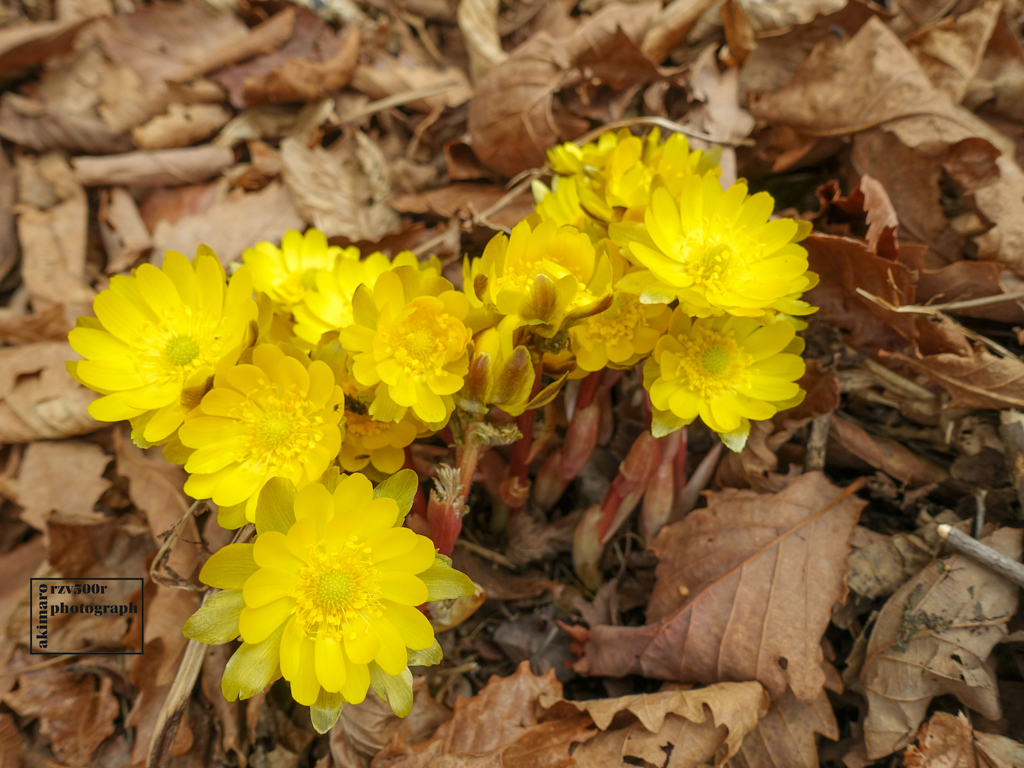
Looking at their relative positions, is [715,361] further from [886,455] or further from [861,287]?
[886,455]

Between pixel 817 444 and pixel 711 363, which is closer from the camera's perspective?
pixel 711 363

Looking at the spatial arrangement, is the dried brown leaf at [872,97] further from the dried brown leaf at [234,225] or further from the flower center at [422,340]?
the dried brown leaf at [234,225]

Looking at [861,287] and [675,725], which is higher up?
[861,287]

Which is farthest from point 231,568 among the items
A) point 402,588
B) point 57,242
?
point 57,242

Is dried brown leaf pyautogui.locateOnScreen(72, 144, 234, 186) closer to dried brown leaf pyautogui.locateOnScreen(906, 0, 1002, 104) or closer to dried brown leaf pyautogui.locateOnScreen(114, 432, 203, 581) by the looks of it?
dried brown leaf pyautogui.locateOnScreen(114, 432, 203, 581)

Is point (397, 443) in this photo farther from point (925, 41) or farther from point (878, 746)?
point (925, 41)

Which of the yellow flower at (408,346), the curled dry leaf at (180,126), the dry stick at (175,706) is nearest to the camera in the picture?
the yellow flower at (408,346)

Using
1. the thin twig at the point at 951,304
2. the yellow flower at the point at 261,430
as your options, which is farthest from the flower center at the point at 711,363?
the yellow flower at the point at 261,430
